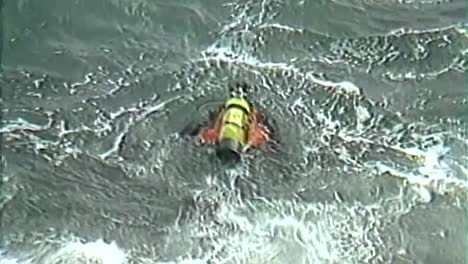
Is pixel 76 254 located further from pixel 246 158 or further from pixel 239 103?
pixel 239 103

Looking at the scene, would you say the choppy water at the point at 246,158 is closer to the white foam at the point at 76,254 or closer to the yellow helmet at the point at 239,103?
the white foam at the point at 76,254

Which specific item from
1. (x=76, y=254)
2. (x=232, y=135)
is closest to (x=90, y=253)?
(x=76, y=254)

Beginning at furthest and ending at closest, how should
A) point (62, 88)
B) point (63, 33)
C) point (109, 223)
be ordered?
point (63, 33) → point (62, 88) → point (109, 223)

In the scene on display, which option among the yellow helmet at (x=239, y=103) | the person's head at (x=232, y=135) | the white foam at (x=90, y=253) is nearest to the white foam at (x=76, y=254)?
the white foam at (x=90, y=253)

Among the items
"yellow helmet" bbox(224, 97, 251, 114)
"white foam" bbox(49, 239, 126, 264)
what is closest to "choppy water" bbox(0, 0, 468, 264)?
"white foam" bbox(49, 239, 126, 264)

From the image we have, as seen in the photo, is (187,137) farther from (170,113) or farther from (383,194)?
(383,194)

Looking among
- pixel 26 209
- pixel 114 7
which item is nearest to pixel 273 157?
pixel 26 209

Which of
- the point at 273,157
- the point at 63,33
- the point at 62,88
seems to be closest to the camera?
the point at 273,157

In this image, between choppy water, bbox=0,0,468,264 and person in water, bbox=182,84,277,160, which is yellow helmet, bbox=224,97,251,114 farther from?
choppy water, bbox=0,0,468,264

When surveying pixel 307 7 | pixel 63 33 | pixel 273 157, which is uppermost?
pixel 307 7
